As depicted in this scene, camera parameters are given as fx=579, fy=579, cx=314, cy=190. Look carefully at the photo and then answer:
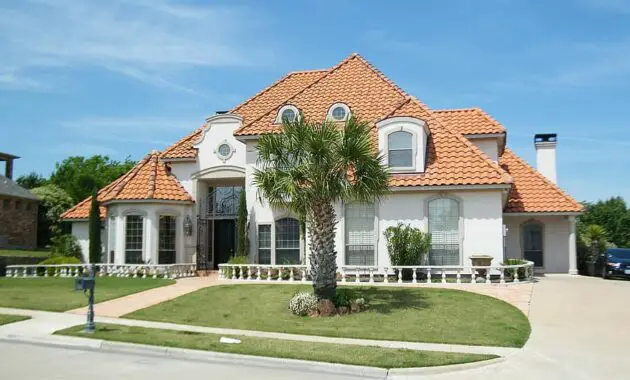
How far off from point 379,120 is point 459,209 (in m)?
4.78

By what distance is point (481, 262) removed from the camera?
70.5ft

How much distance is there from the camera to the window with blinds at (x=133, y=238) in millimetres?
25609

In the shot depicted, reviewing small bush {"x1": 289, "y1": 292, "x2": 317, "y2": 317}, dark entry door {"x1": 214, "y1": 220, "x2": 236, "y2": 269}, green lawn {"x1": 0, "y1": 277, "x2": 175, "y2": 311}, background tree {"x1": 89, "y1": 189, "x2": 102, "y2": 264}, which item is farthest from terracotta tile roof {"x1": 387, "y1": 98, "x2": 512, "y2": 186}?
background tree {"x1": 89, "y1": 189, "x2": 102, "y2": 264}

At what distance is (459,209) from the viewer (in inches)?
888

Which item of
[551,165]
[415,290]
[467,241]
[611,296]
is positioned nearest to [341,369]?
[415,290]

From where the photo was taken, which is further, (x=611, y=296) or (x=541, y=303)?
(x=611, y=296)

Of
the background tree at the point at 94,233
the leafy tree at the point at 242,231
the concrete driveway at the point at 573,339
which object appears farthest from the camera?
Answer: the background tree at the point at 94,233

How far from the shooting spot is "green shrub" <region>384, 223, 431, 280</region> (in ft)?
71.6

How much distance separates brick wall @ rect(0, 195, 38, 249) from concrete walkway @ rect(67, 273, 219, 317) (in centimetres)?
3330

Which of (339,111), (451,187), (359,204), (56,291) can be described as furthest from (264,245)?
(56,291)

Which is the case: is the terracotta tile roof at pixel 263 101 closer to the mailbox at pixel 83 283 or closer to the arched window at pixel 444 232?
the arched window at pixel 444 232

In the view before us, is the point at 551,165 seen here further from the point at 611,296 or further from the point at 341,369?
the point at 341,369

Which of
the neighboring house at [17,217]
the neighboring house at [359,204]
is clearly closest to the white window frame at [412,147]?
the neighboring house at [359,204]

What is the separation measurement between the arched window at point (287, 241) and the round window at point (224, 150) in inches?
170
